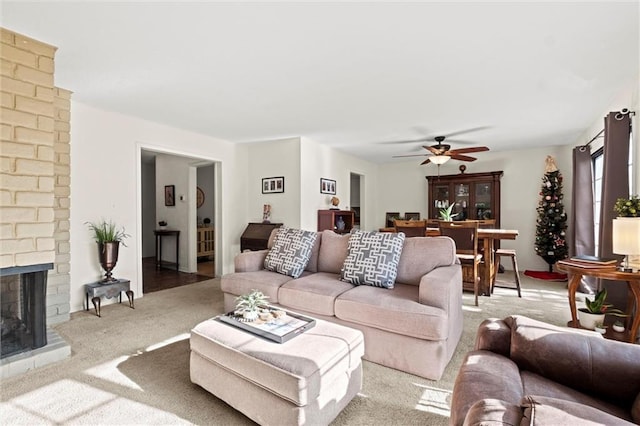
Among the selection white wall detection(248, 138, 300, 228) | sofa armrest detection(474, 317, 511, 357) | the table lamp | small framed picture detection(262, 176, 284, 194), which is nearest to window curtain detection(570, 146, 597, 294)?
the table lamp

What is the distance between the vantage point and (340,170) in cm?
612

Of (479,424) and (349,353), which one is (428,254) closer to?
(349,353)

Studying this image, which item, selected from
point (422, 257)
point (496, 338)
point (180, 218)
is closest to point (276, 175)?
point (180, 218)

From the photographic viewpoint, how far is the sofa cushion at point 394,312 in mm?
2016

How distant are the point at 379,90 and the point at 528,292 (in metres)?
3.46

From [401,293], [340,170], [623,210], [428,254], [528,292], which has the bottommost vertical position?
[528,292]

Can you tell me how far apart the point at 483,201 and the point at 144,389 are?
6293 millimetres

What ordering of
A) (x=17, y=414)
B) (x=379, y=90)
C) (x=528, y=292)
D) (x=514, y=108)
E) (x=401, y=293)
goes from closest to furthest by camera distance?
(x=17, y=414)
(x=401, y=293)
(x=379, y=90)
(x=514, y=108)
(x=528, y=292)

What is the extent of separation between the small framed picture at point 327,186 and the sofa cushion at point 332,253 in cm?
230

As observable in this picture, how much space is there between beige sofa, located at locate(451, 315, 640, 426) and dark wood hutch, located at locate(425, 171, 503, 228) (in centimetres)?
514

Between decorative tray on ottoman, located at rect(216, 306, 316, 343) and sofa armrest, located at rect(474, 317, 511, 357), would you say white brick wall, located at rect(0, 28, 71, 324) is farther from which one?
sofa armrest, located at rect(474, 317, 511, 357)

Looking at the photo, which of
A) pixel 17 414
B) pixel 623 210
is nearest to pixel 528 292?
pixel 623 210

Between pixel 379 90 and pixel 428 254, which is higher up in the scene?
pixel 379 90

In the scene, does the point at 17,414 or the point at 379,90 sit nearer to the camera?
the point at 17,414
